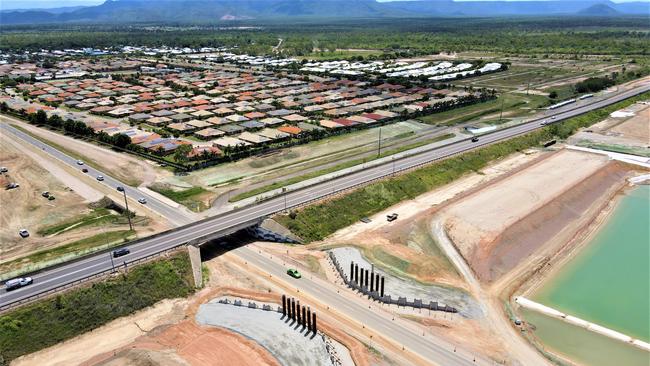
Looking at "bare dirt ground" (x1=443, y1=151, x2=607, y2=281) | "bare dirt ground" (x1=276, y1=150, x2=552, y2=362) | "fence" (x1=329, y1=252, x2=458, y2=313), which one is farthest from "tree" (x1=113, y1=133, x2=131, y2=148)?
"bare dirt ground" (x1=443, y1=151, x2=607, y2=281)

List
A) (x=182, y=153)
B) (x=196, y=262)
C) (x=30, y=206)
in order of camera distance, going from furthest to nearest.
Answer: (x=182, y=153)
(x=30, y=206)
(x=196, y=262)

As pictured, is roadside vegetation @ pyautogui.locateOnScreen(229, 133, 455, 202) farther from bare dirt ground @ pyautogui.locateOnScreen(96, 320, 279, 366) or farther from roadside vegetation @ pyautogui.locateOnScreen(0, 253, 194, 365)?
bare dirt ground @ pyautogui.locateOnScreen(96, 320, 279, 366)

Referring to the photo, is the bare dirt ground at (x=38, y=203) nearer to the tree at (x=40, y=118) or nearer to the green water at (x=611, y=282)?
the tree at (x=40, y=118)

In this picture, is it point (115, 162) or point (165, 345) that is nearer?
point (165, 345)

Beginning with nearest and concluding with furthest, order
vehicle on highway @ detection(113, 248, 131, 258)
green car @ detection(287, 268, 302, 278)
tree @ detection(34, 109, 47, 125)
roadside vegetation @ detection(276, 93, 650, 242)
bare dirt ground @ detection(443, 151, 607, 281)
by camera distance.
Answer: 1. vehicle on highway @ detection(113, 248, 131, 258)
2. green car @ detection(287, 268, 302, 278)
3. bare dirt ground @ detection(443, 151, 607, 281)
4. roadside vegetation @ detection(276, 93, 650, 242)
5. tree @ detection(34, 109, 47, 125)

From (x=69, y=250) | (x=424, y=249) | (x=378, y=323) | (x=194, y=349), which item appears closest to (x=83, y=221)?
(x=69, y=250)

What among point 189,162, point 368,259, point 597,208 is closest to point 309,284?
point 368,259

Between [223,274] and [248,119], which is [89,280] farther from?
[248,119]

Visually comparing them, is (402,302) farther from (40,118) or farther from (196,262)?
(40,118)
